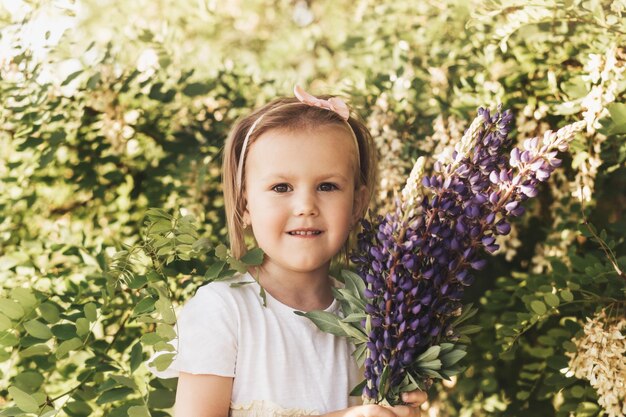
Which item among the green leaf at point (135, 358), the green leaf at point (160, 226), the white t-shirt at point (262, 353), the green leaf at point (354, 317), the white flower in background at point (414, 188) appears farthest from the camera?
the green leaf at point (135, 358)

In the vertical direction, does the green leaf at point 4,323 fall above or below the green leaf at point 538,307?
below

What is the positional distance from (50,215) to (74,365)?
627 mm

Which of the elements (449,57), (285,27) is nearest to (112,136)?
(449,57)

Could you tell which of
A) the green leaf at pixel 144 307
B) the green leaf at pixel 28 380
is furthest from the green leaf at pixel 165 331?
the green leaf at pixel 28 380

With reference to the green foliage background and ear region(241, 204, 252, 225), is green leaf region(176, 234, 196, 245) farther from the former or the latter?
ear region(241, 204, 252, 225)

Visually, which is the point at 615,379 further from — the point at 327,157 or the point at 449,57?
the point at 449,57

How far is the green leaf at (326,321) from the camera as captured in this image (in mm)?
1701

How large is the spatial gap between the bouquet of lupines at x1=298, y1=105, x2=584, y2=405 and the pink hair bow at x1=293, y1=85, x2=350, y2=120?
40 cm

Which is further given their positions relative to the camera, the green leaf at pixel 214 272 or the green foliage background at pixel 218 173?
the green foliage background at pixel 218 173

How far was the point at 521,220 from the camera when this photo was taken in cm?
263

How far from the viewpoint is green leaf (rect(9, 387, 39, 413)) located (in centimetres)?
174

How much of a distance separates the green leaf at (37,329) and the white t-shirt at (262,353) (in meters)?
0.31

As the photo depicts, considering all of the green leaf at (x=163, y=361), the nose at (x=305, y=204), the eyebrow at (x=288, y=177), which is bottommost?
the green leaf at (x=163, y=361)

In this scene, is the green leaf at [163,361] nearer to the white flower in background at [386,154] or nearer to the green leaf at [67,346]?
the green leaf at [67,346]
